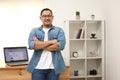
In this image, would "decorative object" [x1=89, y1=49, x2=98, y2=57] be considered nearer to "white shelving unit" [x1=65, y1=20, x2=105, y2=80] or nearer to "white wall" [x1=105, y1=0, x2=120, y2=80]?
"white shelving unit" [x1=65, y1=20, x2=105, y2=80]

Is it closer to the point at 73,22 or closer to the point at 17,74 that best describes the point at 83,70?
the point at 73,22

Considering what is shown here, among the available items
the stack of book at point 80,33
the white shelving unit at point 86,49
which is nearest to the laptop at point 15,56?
the white shelving unit at point 86,49

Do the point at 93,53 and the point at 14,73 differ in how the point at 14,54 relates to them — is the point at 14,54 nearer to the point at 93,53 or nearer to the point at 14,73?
→ the point at 14,73

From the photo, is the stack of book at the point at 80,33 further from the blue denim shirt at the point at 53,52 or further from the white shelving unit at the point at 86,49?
the blue denim shirt at the point at 53,52

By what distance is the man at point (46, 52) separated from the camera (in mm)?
2398

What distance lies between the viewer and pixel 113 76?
344 centimetres

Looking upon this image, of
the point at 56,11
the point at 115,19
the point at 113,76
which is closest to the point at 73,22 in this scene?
the point at 56,11

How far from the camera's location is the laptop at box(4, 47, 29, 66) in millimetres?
2908

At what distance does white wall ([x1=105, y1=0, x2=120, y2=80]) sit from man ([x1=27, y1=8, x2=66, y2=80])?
1.14 m

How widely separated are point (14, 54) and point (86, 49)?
4.57ft

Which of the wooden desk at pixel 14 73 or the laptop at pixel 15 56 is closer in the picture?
the wooden desk at pixel 14 73

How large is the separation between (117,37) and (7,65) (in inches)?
67.2

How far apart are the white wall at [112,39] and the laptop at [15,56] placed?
1416 mm

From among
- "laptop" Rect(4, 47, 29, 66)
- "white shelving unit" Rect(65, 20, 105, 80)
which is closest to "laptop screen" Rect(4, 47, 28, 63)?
"laptop" Rect(4, 47, 29, 66)
